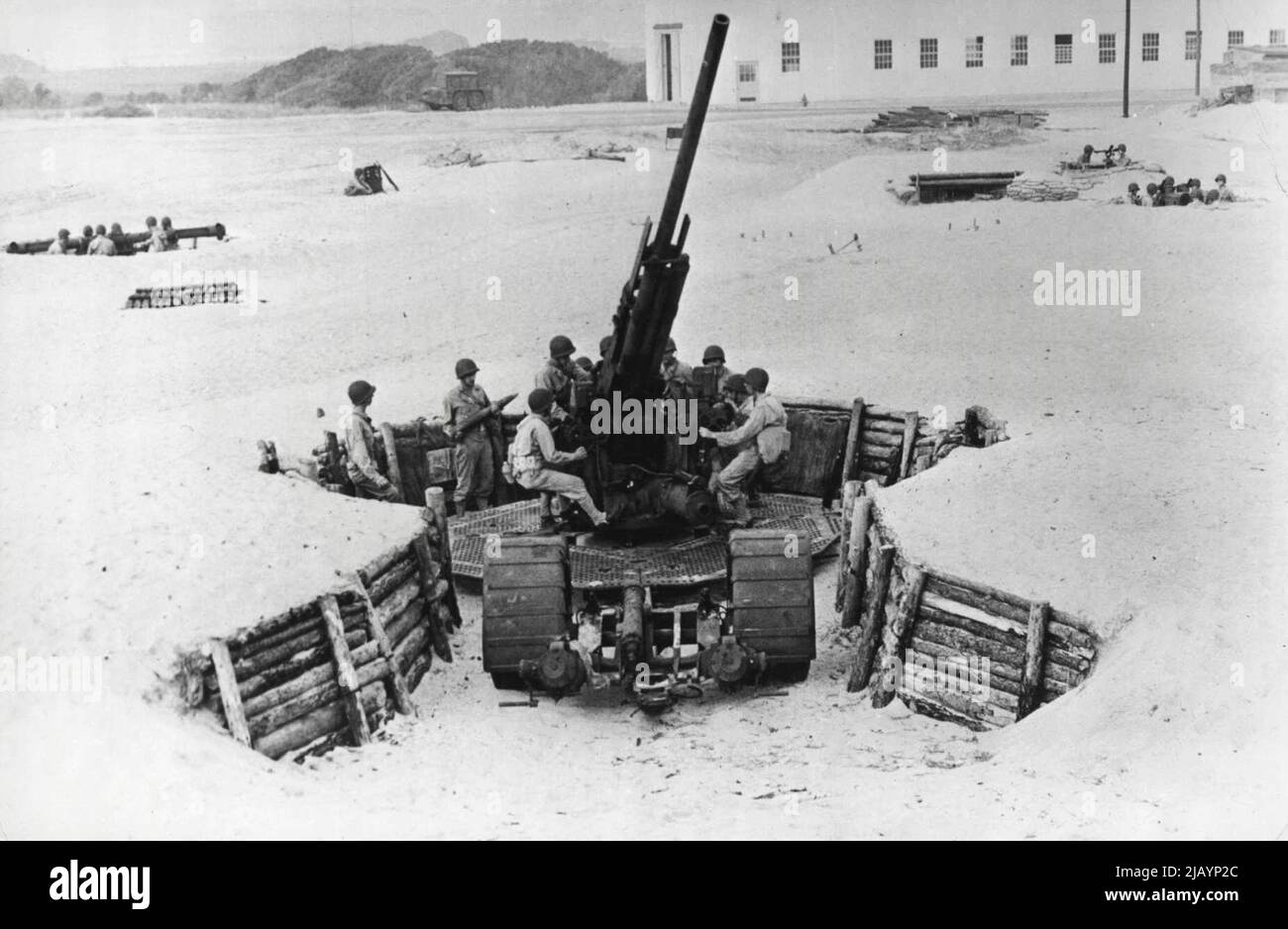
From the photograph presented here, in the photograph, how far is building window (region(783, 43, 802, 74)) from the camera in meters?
25.3

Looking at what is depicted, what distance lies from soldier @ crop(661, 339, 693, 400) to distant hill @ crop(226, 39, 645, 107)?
1219 cm

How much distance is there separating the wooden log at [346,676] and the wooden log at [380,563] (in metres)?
0.67

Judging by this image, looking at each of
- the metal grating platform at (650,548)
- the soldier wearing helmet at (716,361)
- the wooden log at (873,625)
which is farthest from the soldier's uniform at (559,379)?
the wooden log at (873,625)

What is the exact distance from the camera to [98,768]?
7.85 m

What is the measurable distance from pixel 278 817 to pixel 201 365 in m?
14.1

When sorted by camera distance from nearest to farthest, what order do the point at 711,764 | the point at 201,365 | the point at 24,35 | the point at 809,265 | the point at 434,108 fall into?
the point at 711,764 → the point at 24,35 → the point at 201,365 → the point at 809,265 → the point at 434,108

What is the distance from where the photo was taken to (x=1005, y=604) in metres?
9.75

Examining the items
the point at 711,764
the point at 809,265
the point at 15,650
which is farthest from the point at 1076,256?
the point at 15,650

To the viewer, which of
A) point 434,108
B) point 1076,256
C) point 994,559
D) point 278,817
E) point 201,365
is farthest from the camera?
point 434,108

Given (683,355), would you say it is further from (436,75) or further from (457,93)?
(457,93)

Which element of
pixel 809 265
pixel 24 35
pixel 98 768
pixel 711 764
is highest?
pixel 24 35

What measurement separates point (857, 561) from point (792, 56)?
53.1 feet

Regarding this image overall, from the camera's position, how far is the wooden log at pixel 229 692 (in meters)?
8.55

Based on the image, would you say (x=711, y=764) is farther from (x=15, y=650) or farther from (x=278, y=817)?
(x=15, y=650)
